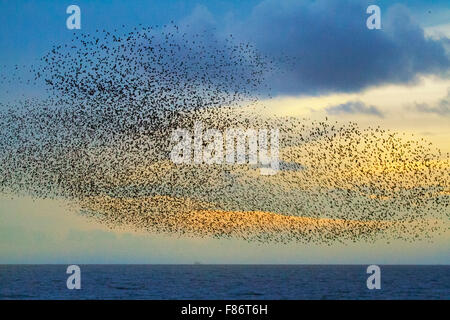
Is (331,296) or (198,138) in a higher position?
(198,138)

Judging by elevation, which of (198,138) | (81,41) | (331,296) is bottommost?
(331,296)

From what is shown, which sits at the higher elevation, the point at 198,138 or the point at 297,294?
the point at 198,138
